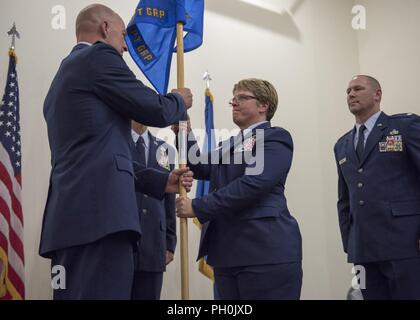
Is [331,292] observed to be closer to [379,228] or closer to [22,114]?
[379,228]

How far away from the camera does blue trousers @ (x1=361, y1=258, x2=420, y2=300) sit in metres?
2.55

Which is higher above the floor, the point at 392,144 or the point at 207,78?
the point at 207,78

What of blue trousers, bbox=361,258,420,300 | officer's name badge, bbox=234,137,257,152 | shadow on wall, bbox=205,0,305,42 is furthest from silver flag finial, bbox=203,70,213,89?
blue trousers, bbox=361,258,420,300

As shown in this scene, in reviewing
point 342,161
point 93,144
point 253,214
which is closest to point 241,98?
point 253,214

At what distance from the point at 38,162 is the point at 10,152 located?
45 centimetres

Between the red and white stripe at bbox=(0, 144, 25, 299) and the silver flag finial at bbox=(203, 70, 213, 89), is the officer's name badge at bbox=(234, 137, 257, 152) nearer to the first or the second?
the red and white stripe at bbox=(0, 144, 25, 299)

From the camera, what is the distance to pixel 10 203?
3.28 meters

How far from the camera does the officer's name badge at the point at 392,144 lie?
2.78 metres

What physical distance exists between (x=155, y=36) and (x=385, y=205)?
57.6 inches

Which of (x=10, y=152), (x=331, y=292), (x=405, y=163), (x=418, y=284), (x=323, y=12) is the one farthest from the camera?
(x=323, y=12)

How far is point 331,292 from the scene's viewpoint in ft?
15.4

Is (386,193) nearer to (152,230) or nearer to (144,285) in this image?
(152,230)
